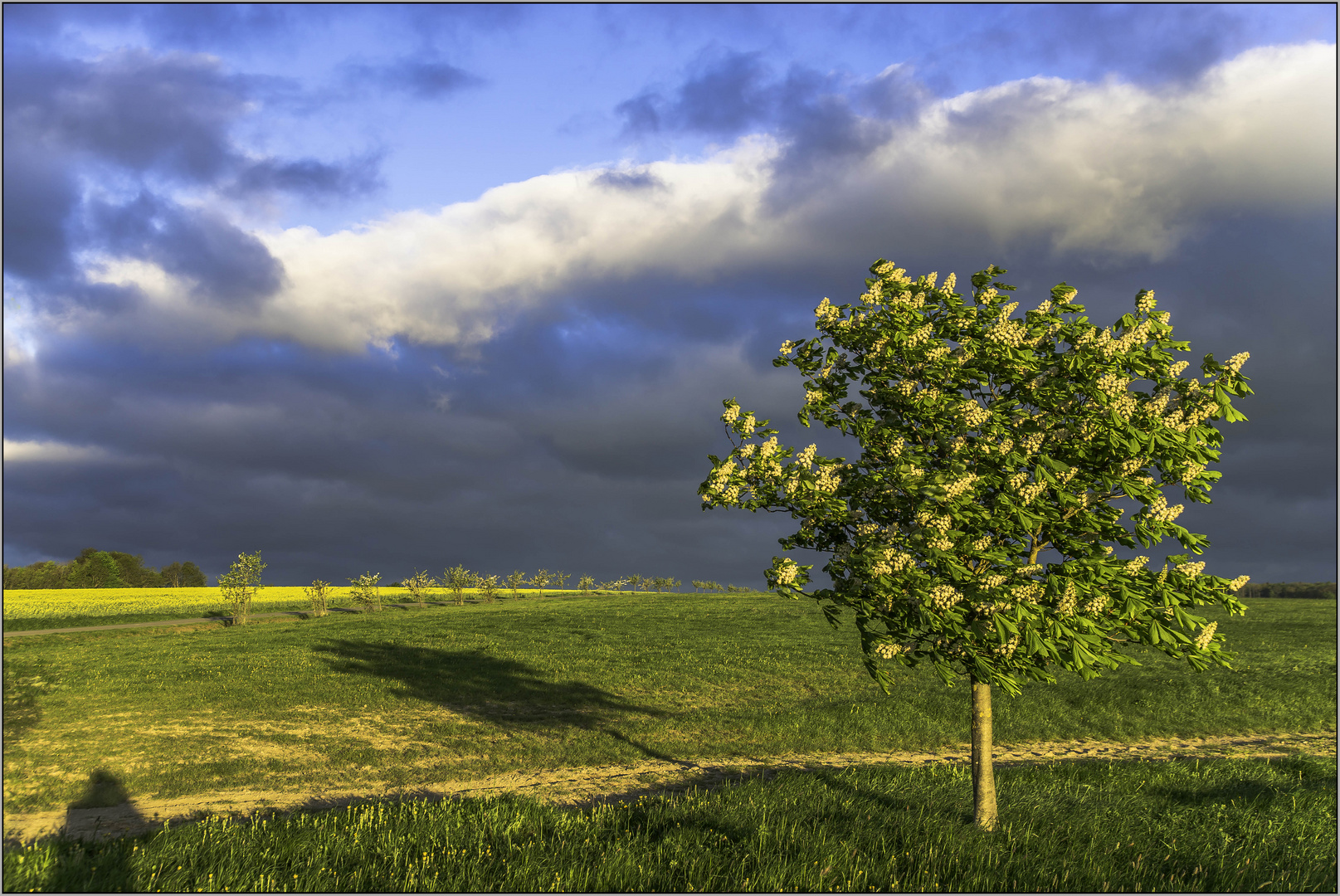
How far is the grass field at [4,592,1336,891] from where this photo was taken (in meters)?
8.45

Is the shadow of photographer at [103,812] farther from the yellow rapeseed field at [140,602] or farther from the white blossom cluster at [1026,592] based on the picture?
the yellow rapeseed field at [140,602]

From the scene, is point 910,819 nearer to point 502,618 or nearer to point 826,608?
point 826,608

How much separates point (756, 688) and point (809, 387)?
62.0ft

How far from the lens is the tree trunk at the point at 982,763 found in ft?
32.0

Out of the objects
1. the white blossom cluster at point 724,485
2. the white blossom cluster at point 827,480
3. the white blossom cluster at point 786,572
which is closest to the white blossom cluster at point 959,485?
the white blossom cluster at point 827,480

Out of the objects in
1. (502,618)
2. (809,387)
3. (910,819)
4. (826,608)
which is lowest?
(502,618)

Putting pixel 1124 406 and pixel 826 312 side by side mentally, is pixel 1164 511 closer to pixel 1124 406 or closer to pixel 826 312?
pixel 1124 406

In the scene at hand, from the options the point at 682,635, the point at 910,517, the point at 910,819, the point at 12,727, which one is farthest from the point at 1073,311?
the point at 682,635

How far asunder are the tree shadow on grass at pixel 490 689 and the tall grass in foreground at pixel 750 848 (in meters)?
7.63

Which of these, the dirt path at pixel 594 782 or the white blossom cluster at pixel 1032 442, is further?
the dirt path at pixel 594 782

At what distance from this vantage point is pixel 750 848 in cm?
873

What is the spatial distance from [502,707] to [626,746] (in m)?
6.81

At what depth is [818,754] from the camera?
1734 cm

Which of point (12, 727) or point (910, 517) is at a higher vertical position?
point (910, 517)
